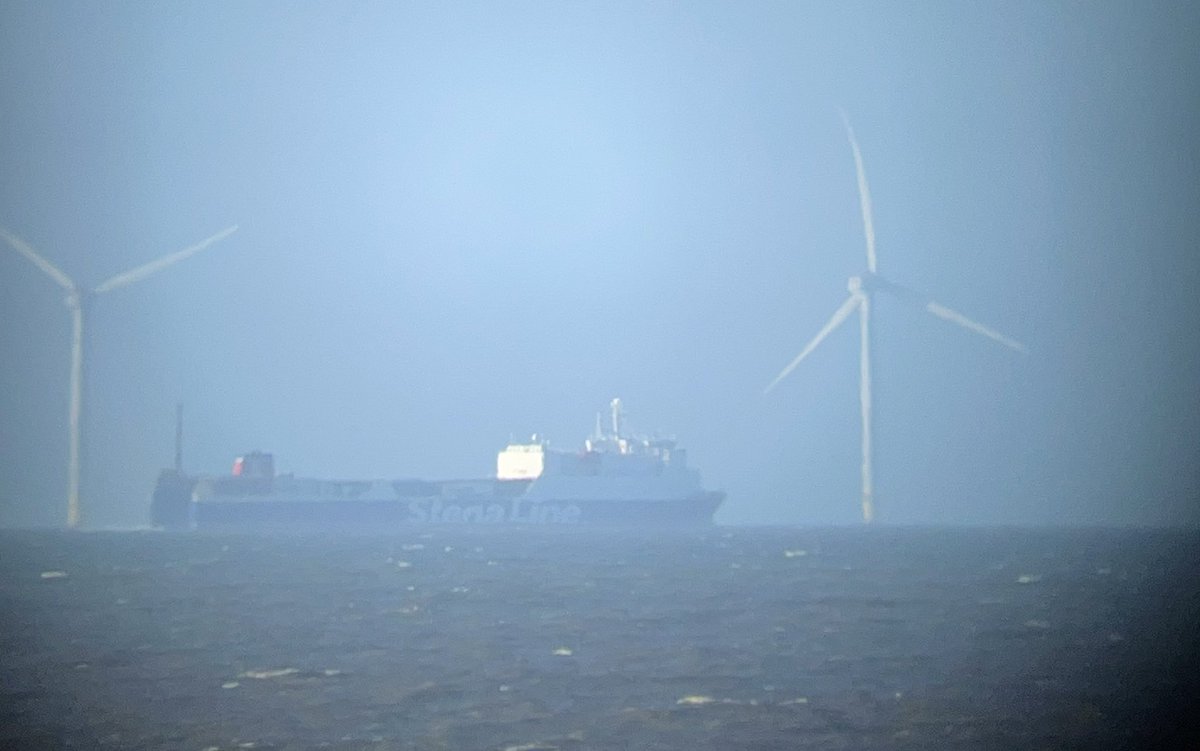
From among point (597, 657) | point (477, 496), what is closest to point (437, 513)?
point (477, 496)

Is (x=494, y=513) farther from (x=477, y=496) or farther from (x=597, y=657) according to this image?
(x=597, y=657)

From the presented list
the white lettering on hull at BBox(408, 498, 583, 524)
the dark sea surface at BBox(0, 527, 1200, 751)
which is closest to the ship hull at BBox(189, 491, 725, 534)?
the white lettering on hull at BBox(408, 498, 583, 524)

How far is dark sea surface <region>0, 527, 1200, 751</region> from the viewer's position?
101ft

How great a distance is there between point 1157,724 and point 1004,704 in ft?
12.9

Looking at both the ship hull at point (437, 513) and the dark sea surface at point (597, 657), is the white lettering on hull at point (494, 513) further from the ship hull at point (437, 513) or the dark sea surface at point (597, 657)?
the dark sea surface at point (597, 657)

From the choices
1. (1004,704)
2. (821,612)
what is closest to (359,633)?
(821,612)

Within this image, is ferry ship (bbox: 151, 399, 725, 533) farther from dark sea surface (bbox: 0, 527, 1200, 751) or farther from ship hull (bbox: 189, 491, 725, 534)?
dark sea surface (bbox: 0, 527, 1200, 751)

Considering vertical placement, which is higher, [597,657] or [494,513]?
[494,513]

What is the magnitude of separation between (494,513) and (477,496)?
91.3 inches

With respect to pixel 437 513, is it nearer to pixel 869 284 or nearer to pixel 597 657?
pixel 869 284

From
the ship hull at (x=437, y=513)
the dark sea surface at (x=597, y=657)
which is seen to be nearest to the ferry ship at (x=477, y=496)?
the ship hull at (x=437, y=513)

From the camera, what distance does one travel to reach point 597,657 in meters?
41.6

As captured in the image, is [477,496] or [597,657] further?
[477,496]

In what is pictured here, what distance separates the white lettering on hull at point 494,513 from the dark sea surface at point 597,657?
1600 inches
